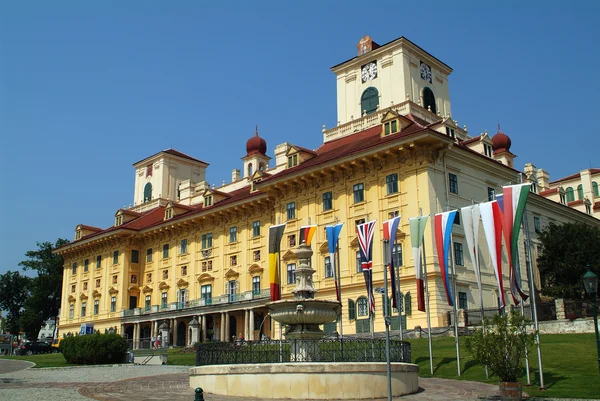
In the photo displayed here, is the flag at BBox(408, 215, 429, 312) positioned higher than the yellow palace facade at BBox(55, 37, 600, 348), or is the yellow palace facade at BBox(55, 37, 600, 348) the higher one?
the yellow palace facade at BBox(55, 37, 600, 348)

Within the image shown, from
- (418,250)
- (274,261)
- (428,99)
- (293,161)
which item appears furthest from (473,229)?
(428,99)

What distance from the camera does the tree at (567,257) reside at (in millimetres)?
49969

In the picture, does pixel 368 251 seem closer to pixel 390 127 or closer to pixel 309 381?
pixel 309 381

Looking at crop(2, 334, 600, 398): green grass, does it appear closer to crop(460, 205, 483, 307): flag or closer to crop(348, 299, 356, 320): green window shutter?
crop(460, 205, 483, 307): flag

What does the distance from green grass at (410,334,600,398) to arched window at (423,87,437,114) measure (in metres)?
29.8

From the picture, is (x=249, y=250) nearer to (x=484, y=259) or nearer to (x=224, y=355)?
(x=484, y=259)

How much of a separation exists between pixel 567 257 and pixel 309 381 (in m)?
38.3

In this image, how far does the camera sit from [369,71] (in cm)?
5831

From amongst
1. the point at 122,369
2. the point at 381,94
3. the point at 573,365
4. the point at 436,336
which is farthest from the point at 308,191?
the point at 573,365

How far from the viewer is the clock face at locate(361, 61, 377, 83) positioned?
57719 millimetres

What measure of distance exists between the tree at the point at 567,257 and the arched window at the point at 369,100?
704 inches

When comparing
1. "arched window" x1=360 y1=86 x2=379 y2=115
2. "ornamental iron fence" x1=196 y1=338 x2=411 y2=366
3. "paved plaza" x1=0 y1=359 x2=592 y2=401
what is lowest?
"paved plaza" x1=0 y1=359 x2=592 y2=401

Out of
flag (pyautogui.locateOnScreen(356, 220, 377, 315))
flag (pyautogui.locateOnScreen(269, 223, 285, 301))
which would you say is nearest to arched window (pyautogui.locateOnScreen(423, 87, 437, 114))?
flag (pyautogui.locateOnScreen(269, 223, 285, 301))

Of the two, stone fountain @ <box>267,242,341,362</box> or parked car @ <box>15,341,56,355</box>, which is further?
parked car @ <box>15,341,56,355</box>
